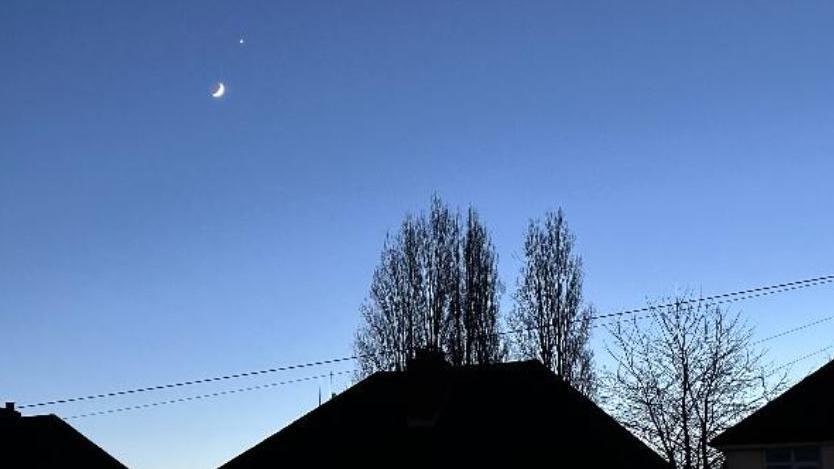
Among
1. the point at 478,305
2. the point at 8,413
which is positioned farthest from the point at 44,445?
the point at 478,305

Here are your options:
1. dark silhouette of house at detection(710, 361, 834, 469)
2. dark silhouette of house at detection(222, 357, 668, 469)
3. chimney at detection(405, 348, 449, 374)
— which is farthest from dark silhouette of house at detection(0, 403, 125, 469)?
dark silhouette of house at detection(710, 361, 834, 469)

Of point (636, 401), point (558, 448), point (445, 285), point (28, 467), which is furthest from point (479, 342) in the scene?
point (28, 467)

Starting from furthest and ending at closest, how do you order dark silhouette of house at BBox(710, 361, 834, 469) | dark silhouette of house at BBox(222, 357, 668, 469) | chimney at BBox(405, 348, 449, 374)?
chimney at BBox(405, 348, 449, 374) → dark silhouette of house at BBox(710, 361, 834, 469) → dark silhouette of house at BBox(222, 357, 668, 469)

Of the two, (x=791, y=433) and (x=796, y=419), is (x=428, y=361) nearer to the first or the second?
(x=791, y=433)

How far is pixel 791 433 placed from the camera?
31016mm

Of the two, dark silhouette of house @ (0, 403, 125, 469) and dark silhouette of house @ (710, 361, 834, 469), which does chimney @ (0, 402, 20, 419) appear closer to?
dark silhouette of house @ (0, 403, 125, 469)

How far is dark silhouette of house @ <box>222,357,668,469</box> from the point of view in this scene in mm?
29172

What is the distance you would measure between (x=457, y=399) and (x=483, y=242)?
14758mm

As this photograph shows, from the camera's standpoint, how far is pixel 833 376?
31984 millimetres

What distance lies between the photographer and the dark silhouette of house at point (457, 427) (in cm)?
2917

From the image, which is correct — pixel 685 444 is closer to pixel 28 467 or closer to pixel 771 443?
pixel 771 443

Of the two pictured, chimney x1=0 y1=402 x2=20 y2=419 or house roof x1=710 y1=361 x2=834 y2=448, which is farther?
chimney x1=0 y1=402 x2=20 y2=419

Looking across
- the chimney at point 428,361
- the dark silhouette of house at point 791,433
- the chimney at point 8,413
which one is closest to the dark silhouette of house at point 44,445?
the chimney at point 8,413

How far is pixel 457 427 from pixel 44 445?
28400 mm
